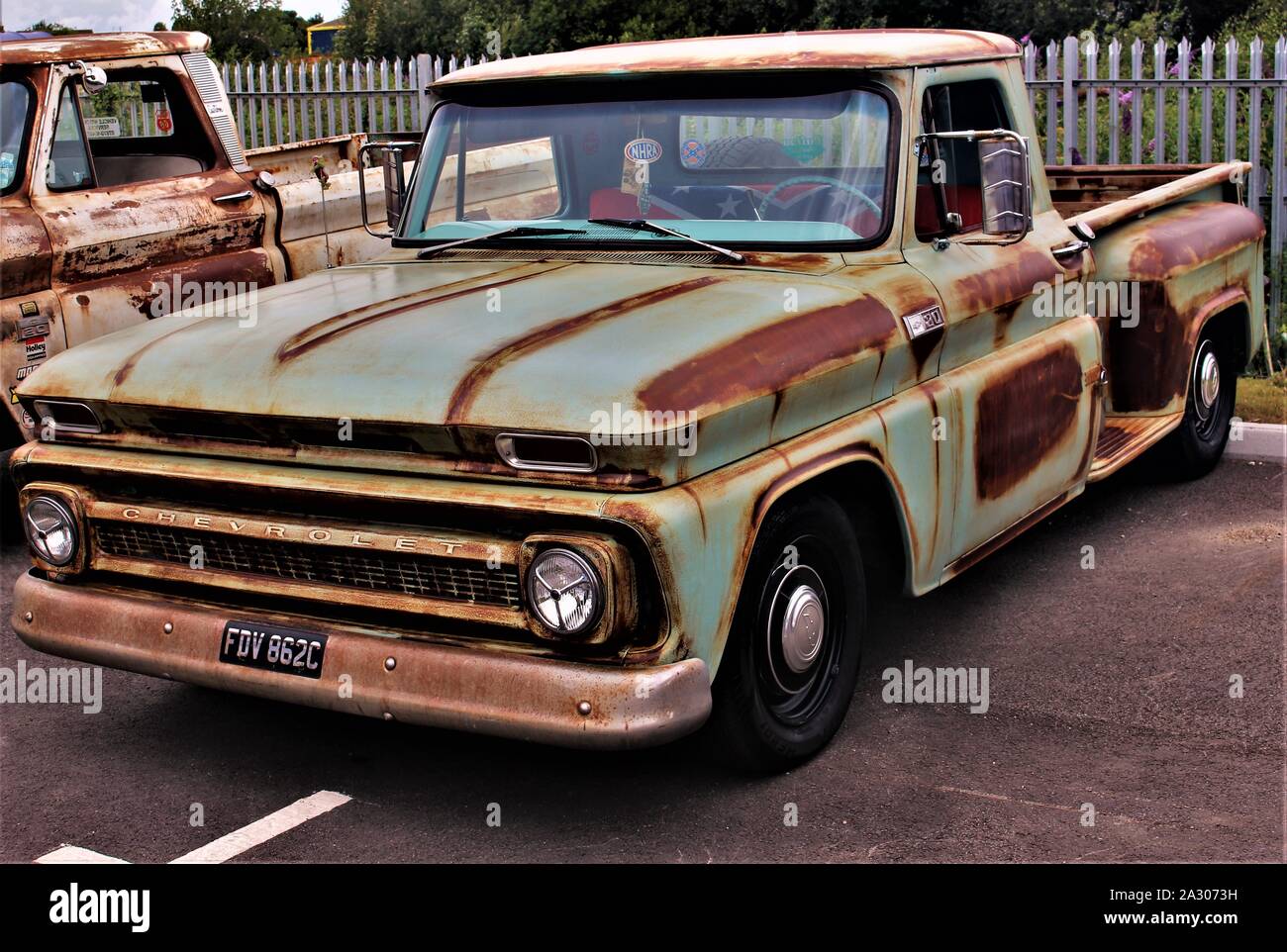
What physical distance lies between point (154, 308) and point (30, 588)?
283cm

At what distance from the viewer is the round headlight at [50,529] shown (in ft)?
15.1

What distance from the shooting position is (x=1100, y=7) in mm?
23359

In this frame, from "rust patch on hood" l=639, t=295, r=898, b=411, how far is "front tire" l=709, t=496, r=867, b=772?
0.38 meters

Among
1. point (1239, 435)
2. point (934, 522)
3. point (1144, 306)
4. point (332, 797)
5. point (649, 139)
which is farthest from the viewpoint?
point (1239, 435)

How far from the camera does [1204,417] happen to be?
24.5 feet

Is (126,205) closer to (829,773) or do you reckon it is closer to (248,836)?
(248,836)

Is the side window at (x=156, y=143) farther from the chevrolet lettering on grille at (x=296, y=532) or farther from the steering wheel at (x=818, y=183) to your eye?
the steering wheel at (x=818, y=183)

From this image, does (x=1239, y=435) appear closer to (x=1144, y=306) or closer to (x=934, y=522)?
(x=1144, y=306)

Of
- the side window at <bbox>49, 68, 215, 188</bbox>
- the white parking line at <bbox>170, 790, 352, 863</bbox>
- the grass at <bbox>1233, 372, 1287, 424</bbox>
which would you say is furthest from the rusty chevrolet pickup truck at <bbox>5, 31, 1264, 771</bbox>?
the grass at <bbox>1233, 372, 1287, 424</bbox>

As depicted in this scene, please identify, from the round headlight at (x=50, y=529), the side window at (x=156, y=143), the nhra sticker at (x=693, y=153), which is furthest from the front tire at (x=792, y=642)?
the side window at (x=156, y=143)

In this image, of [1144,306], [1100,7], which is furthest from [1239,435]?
[1100,7]

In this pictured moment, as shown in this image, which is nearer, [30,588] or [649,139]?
[30,588]

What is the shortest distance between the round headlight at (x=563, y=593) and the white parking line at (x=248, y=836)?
1.04m

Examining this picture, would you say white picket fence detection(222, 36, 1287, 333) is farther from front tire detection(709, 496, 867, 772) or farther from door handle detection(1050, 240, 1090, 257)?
front tire detection(709, 496, 867, 772)
